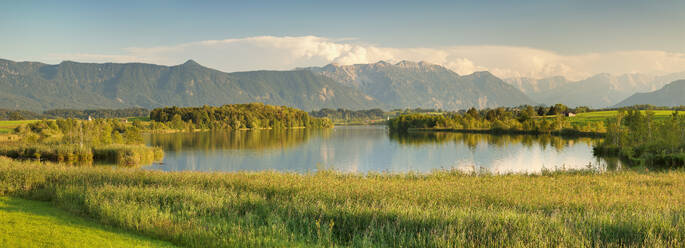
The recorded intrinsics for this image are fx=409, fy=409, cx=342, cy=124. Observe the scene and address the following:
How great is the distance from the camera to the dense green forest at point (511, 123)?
10112 cm

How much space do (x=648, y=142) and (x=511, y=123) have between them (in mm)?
72444

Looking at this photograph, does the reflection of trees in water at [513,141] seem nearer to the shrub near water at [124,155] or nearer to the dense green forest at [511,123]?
the dense green forest at [511,123]

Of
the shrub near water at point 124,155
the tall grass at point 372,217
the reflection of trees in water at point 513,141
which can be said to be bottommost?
the reflection of trees in water at point 513,141

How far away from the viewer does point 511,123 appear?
11719 centimetres

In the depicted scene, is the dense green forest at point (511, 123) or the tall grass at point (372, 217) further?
the dense green forest at point (511, 123)

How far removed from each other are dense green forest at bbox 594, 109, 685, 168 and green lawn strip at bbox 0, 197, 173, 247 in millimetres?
43863

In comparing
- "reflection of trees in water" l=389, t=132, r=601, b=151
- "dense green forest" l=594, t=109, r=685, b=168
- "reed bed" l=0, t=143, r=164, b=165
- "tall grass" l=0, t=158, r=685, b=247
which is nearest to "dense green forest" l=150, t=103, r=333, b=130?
"reflection of trees in water" l=389, t=132, r=601, b=151

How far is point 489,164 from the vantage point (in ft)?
151

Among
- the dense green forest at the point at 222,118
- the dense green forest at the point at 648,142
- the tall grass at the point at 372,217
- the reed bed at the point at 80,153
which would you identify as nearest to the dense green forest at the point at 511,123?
the dense green forest at the point at 648,142

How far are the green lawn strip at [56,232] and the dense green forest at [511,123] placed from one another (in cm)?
10292

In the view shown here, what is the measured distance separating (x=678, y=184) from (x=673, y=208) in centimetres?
838

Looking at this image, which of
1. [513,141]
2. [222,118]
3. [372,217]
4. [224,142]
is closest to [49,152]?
[224,142]

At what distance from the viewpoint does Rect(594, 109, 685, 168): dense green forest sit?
4031cm

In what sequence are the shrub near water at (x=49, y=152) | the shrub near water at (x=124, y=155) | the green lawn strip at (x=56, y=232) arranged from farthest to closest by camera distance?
the shrub near water at (x=124, y=155) < the shrub near water at (x=49, y=152) < the green lawn strip at (x=56, y=232)
